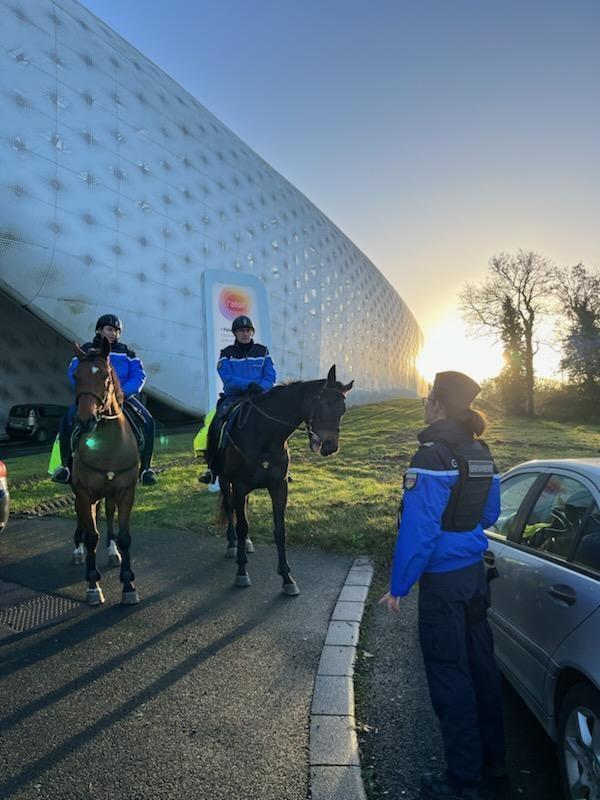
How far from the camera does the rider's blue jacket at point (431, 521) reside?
2582mm

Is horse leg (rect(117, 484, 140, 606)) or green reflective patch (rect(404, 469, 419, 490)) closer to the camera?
green reflective patch (rect(404, 469, 419, 490))

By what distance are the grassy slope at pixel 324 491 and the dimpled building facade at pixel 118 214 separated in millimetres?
4610

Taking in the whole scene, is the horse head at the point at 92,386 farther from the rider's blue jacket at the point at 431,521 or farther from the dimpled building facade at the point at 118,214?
the dimpled building facade at the point at 118,214

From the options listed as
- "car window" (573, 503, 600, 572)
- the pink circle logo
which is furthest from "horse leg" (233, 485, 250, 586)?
the pink circle logo

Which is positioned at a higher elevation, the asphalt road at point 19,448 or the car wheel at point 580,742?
the car wheel at point 580,742

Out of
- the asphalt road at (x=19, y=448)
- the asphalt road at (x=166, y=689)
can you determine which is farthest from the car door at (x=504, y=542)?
the asphalt road at (x=19, y=448)

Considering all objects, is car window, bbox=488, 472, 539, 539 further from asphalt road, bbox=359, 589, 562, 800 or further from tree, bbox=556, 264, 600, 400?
tree, bbox=556, 264, 600, 400

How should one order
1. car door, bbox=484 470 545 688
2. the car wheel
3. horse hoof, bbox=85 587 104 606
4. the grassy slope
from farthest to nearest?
1. the grassy slope
2. horse hoof, bbox=85 587 104 606
3. car door, bbox=484 470 545 688
4. the car wheel

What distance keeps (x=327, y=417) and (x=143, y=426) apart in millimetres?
2392

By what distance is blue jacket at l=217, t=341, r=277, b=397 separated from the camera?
6.74 m

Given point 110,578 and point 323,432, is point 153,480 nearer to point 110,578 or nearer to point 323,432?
point 110,578

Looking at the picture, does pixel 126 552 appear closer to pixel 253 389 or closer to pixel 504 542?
pixel 253 389

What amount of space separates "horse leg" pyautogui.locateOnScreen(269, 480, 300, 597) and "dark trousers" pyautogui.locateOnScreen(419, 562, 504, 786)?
2817mm

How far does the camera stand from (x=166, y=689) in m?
3.56
